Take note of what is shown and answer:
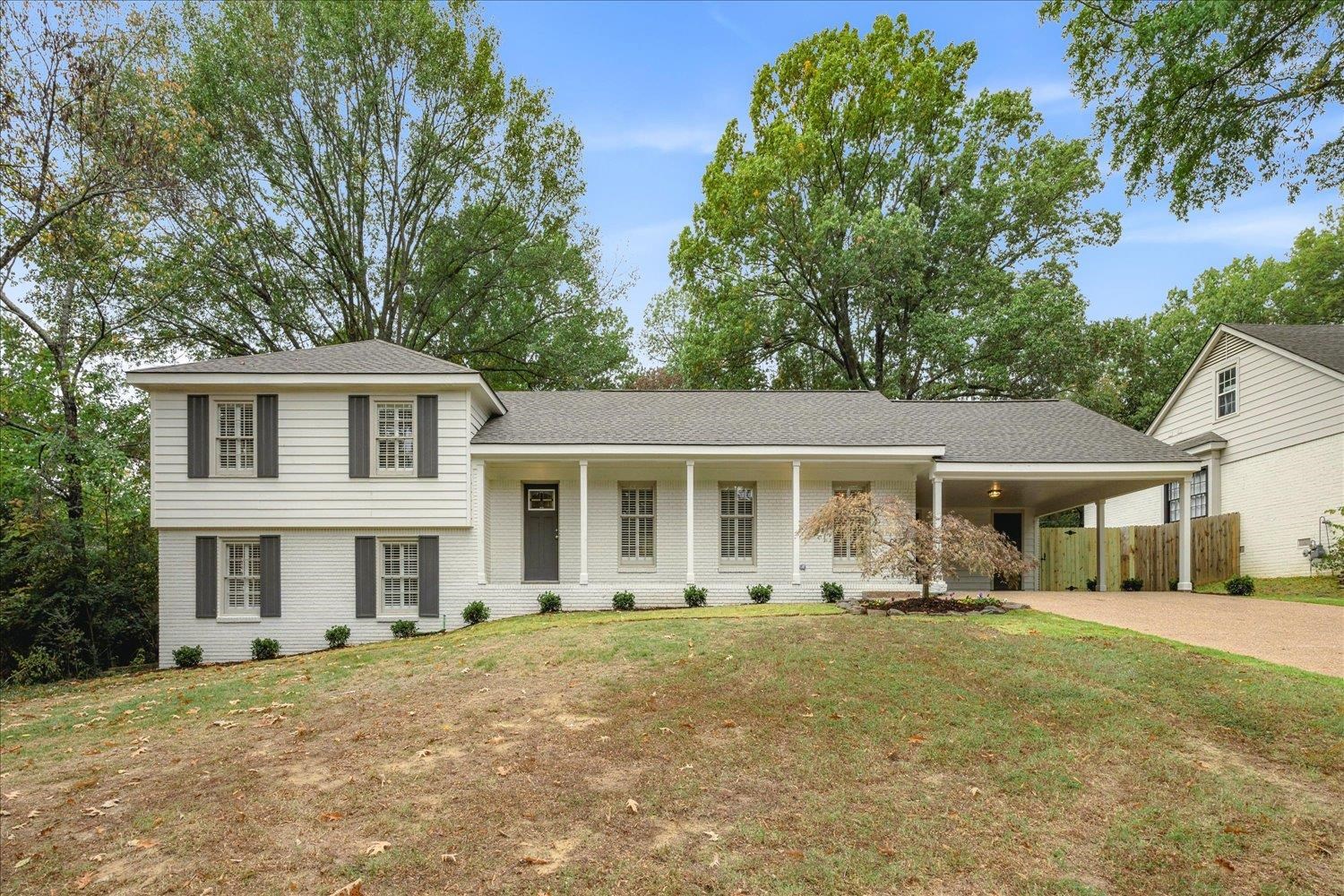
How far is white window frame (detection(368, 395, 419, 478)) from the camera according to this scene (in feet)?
46.0

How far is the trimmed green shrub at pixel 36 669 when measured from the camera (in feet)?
41.7

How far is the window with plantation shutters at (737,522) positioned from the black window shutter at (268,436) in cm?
939

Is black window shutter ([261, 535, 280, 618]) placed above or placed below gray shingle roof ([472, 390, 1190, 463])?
below

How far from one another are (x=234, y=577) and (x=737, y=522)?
10.6 m

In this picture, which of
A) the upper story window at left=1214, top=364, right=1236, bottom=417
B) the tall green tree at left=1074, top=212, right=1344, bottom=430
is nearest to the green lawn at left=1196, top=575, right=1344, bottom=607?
the upper story window at left=1214, top=364, right=1236, bottom=417

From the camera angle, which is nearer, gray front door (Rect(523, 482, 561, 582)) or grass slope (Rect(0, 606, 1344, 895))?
grass slope (Rect(0, 606, 1344, 895))

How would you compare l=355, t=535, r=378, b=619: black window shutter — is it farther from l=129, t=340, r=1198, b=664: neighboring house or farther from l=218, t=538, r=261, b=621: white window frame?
l=218, t=538, r=261, b=621: white window frame

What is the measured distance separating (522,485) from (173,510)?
683 cm

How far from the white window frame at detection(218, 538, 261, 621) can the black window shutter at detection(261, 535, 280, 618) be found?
0.19 meters

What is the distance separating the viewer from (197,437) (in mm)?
13836

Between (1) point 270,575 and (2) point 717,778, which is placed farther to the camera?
(1) point 270,575

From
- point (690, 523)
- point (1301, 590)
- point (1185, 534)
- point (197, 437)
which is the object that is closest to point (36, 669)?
point (197, 437)

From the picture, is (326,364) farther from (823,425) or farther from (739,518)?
(823,425)

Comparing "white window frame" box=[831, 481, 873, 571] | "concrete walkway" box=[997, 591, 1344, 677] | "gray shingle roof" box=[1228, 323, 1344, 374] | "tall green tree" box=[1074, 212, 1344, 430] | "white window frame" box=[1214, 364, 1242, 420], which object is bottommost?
"concrete walkway" box=[997, 591, 1344, 677]
